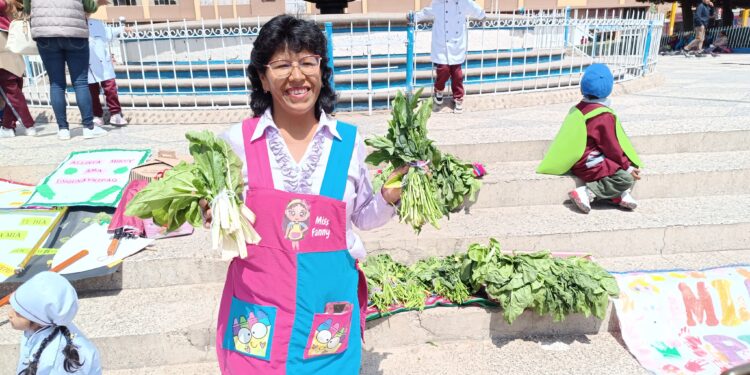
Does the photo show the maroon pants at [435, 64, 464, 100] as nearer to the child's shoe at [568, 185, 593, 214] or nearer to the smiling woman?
the child's shoe at [568, 185, 593, 214]

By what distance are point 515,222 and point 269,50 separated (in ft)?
10.0

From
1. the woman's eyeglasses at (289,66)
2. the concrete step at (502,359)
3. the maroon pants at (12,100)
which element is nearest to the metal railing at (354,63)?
the maroon pants at (12,100)

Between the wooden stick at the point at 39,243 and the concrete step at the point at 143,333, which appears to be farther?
the wooden stick at the point at 39,243

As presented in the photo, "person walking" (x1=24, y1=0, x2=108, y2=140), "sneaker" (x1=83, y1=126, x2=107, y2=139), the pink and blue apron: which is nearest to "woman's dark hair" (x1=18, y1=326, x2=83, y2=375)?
the pink and blue apron

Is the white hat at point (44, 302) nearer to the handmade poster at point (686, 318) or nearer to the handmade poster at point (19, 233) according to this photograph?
the handmade poster at point (19, 233)

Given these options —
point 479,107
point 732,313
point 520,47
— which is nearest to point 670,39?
point 520,47

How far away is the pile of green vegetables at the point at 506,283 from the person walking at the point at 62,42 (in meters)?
4.30

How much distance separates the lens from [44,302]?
218 cm

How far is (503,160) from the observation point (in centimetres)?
518

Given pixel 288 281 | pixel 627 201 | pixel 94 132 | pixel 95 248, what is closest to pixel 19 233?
Answer: pixel 95 248

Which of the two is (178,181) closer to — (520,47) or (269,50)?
(269,50)

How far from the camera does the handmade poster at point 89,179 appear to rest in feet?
13.6

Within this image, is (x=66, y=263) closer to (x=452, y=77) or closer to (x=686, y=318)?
(x=686, y=318)

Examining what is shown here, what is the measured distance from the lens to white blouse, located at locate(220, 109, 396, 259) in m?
1.74
